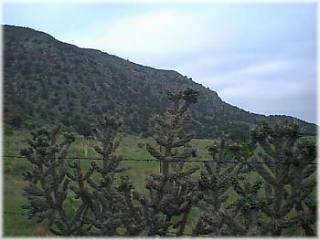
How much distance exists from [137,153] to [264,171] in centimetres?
1634

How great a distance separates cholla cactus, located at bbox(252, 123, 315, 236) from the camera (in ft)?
14.8

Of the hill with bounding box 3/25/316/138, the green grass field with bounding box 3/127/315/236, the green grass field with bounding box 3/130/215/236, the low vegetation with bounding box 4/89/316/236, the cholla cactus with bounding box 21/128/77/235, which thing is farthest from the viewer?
the hill with bounding box 3/25/316/138

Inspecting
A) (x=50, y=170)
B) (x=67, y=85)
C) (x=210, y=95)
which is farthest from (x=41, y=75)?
(x=50, y=170)

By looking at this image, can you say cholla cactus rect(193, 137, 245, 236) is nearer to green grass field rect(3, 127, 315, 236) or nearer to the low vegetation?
the low vegetation

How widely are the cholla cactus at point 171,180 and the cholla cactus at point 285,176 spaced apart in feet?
2.38

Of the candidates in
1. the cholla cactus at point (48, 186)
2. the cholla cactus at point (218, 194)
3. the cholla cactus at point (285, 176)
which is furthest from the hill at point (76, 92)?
the cholla cactus at point (285, 176)

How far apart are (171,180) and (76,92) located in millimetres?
36182

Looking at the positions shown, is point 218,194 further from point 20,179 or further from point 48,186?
point 20,179

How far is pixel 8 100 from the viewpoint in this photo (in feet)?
105

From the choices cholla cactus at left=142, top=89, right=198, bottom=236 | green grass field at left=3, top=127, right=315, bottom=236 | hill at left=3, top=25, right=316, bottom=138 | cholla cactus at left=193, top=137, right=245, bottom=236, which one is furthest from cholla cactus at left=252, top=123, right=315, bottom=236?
hill at left=3, top=25, right=316, bottom=138

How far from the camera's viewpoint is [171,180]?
5.02 metres

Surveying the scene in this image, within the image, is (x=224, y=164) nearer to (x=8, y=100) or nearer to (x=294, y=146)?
(x=294, y=146)

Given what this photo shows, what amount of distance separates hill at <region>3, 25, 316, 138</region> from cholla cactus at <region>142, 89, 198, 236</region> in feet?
67.2

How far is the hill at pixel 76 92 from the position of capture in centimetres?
3316
